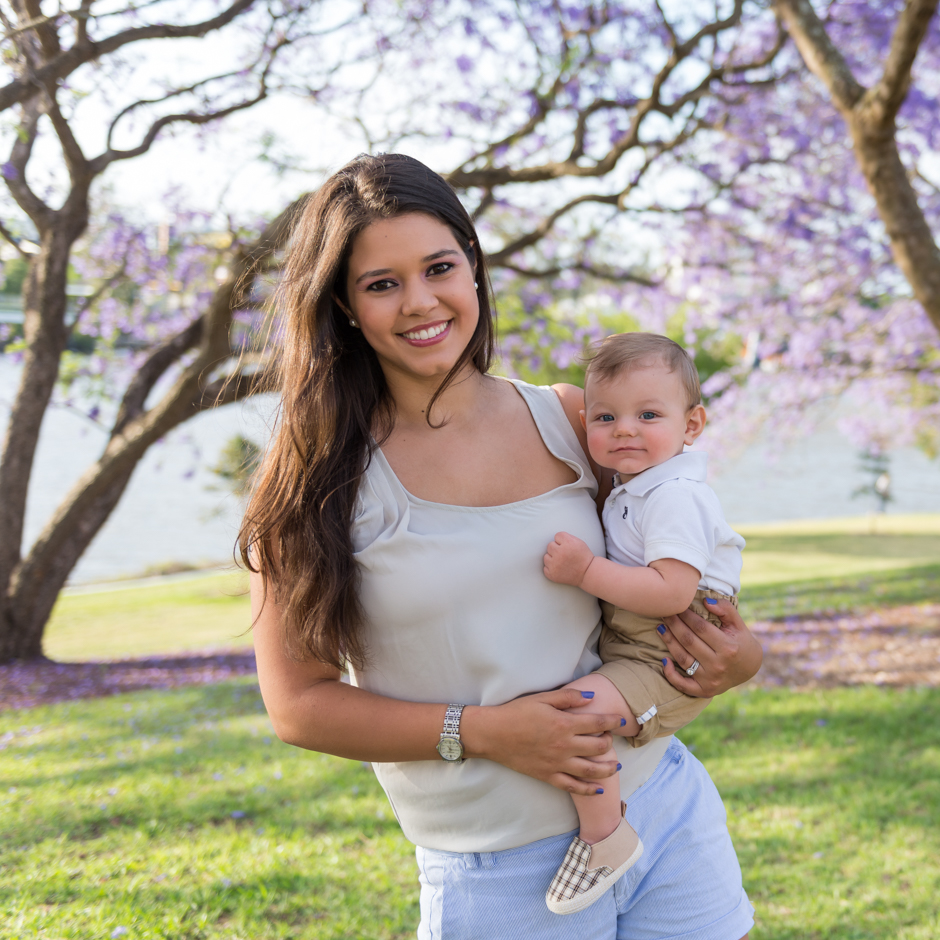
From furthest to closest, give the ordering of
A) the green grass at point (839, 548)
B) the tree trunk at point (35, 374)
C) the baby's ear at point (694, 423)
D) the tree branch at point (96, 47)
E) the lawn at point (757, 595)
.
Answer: the green grass at point (839, 548) < the lawn at point (757, 595) < the tree trunk at point (35, 374) < the tree branch at point (96, 47) < the baby's ear at point (694, 423)

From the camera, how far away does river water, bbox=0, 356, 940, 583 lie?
20.1 m

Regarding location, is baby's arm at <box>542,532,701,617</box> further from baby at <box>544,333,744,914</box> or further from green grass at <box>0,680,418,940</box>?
green grass at <box>0,680,418,940</box>

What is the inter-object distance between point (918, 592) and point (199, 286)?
9.03m

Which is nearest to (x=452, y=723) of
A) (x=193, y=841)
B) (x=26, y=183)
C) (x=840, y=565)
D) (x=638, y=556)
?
(x=638, y=556)

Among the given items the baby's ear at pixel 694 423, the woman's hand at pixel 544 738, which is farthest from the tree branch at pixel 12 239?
the woman's hand at pixel 544 738

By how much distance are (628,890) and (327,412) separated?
3.61 feet

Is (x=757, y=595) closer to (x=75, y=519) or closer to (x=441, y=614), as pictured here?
(x=75, y=519)

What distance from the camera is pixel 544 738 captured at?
4.93ft

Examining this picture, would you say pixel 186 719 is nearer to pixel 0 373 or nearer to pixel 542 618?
pixel 542 618

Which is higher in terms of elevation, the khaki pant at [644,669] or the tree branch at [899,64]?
the tree branch at [899,64]

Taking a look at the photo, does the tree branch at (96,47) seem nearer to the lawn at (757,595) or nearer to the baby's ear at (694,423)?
the lawn at (757,595)

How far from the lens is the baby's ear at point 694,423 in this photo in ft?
6.44

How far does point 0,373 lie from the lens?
4222cm

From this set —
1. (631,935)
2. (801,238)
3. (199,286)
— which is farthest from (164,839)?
(801,238)
